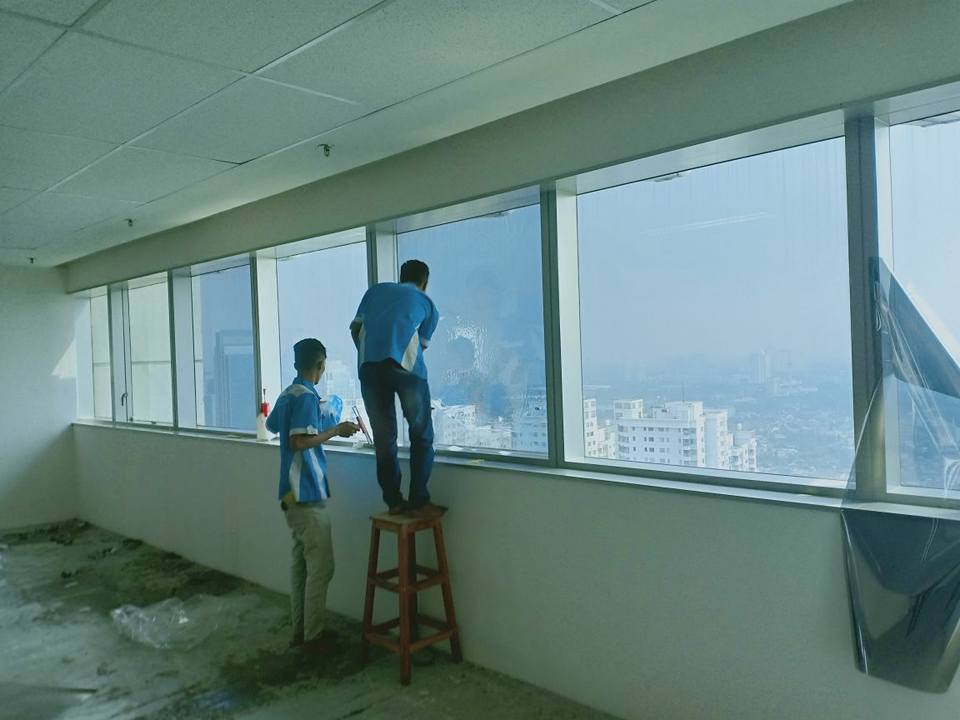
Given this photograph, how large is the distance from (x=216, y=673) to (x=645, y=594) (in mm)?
1992

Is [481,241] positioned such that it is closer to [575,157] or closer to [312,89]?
[575,157]

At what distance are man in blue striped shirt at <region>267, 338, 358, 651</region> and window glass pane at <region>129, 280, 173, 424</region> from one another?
2741 mm

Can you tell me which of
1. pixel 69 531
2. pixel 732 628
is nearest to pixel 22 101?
pixel 732 628

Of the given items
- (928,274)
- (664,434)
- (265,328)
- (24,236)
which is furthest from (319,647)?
(24,236)

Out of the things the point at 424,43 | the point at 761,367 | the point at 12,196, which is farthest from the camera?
the point at 12,196

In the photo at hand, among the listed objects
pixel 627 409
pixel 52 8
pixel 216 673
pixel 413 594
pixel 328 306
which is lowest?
pixel 216 673

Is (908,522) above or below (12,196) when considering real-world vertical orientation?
below

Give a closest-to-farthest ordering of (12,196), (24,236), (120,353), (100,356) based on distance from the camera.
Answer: (12,196) < (24,236) < (120,353) < (100,356)

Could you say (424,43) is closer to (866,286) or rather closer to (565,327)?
(565,327)

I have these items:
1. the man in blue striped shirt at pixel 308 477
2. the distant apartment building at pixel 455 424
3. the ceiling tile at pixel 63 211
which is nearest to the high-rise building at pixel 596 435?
the distant apartment building at pixel 455 424

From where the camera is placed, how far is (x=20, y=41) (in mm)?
2148

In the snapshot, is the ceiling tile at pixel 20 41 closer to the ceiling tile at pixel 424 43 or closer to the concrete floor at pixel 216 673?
the ceiling tile at pixel 424 43

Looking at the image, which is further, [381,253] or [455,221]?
[381,253]

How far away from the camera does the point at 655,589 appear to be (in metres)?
2.59
